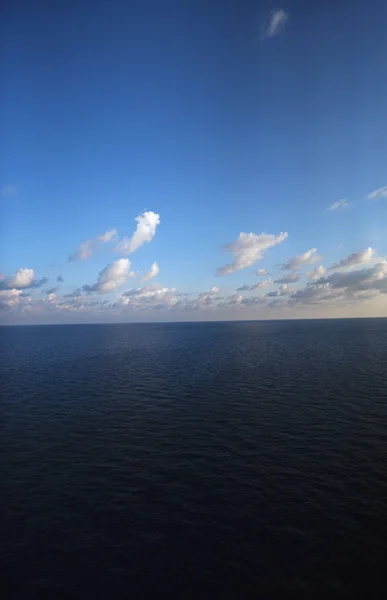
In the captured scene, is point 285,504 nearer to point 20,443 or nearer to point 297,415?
point 297,415

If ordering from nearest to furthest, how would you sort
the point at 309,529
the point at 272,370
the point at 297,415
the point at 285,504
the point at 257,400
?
the point at 309,529 → the point at 285,504 → the point at 297,415 → the point at 257,400 → the point at 272,370

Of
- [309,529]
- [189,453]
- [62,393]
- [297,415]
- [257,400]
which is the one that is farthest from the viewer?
[62,393]

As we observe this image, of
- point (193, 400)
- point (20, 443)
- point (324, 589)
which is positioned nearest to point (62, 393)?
point (20, 443)

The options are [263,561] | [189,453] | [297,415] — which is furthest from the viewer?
[297,415]

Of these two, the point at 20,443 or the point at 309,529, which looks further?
the point at 20,443

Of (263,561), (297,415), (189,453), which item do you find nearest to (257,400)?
(297,415)

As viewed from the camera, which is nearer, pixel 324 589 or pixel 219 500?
pixel 324 589

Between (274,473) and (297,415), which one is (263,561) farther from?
(297,415)
